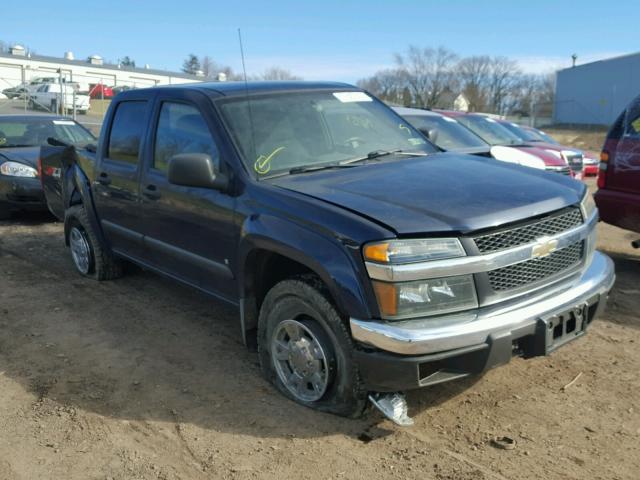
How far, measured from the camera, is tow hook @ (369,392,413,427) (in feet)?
10.6

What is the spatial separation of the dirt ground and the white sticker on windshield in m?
1.98

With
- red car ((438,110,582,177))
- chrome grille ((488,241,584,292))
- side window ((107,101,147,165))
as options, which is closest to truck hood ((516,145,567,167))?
red car ((438,110,582,177))

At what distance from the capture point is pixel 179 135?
4.55 m

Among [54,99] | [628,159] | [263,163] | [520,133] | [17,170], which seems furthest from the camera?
[54,99]

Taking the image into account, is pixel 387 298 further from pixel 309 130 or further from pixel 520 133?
pixel 520 133

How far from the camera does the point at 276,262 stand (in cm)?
385

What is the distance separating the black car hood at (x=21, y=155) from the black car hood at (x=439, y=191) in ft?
22.3

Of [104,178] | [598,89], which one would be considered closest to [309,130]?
[104,178]

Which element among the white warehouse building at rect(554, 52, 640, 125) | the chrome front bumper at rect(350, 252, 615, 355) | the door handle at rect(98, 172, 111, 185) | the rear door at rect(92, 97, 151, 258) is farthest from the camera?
the white warehouse building at rect(554, 52, 640, 125)

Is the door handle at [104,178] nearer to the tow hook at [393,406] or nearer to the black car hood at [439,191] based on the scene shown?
the black car hood at [439,191]

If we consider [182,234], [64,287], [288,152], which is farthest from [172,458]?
[64,287]

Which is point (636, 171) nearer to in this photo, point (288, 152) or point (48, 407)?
point (288, 152)

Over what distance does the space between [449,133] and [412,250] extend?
6.28 metres

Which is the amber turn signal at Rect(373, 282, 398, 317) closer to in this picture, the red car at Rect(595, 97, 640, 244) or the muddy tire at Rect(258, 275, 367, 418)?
the muddy tire at Rect(258, 275, 367, 418)
